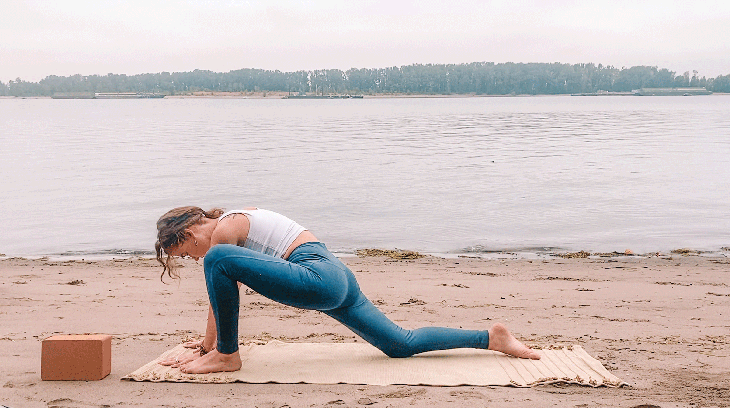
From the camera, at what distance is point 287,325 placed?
21.2ft

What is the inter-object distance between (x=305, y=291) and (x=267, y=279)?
236 mm

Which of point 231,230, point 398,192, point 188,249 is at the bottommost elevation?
point 398,192

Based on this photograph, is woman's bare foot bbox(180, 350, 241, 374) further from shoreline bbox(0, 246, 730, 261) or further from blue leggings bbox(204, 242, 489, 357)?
shoreline bbox(0, 246, 730, 261)

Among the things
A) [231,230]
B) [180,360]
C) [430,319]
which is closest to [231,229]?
[231,230]

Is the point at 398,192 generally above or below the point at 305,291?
below

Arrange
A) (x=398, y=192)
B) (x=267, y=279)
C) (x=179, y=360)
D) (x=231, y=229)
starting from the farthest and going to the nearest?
1. (x=398, y=192)
2. (x=179, y=360)
3. (x=231, y=229)
4. (x=267, y=279)

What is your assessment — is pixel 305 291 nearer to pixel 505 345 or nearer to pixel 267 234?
pixel 267 234

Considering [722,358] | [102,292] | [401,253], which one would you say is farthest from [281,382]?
[401,253]

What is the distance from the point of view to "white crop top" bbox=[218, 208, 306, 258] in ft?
15.4

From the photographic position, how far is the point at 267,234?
4742 millimetres

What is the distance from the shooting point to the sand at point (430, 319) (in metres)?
4.37

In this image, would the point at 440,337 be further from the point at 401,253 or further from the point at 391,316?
the point at 401,253

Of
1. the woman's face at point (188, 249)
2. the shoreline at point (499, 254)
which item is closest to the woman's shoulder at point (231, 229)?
the woman's face at point (188, 249)

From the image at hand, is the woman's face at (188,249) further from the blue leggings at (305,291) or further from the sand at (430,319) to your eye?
the sand at (430,319)
